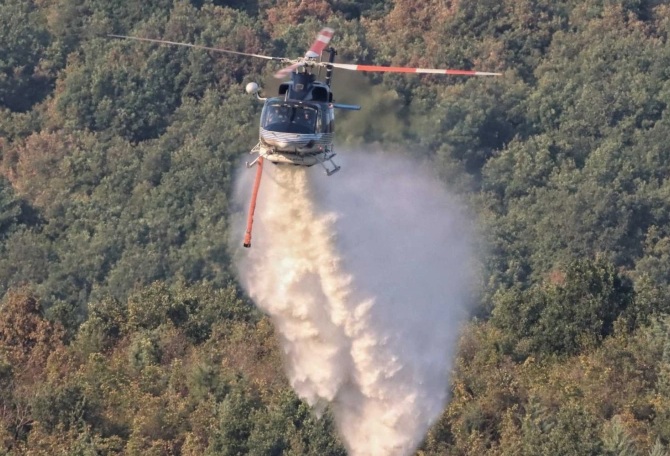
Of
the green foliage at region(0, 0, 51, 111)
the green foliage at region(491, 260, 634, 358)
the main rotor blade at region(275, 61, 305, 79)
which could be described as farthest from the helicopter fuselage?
the green foliage at region(0, 0, 51, 111)

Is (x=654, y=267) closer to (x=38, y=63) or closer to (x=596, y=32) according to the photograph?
(x=596, y=32)

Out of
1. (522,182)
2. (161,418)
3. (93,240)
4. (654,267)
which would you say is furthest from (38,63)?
(161,418)

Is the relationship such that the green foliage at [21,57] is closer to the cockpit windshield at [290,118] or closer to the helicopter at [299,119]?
the helicopter at [299,119]

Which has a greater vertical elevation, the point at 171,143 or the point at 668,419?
the point at 668,419

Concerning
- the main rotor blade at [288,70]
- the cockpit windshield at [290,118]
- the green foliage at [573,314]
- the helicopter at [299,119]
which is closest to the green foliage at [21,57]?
the green foliage at [573,314]

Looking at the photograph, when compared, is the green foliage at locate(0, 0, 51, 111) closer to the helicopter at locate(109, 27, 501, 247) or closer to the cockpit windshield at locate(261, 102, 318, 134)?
the helicopter at locate(109, 27, 501, 247)

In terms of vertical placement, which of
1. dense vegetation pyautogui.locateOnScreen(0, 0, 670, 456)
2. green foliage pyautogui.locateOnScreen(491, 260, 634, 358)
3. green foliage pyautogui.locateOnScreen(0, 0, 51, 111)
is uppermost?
green foliage pyautogui.locateOnScreen(491, 260, 634, 358)

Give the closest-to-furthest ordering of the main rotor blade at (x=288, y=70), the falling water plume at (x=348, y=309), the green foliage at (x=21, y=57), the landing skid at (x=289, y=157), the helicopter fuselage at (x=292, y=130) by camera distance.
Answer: the helicopter fuselage at (x=292, y=130)
the landing skid at (x=289, y=157)
the main rotor blade at (x=288, y=70)
the falling water plume at (x=348, y=309)
the green foliage at (x=21, y=57)
